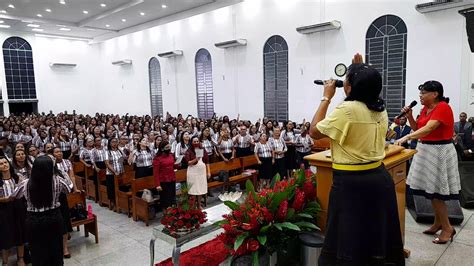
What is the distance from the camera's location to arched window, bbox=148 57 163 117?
65.0 feet

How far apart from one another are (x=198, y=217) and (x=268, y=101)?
37.0 feet

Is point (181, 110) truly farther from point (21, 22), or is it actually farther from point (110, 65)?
point (21, 22)

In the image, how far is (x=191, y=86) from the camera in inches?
693

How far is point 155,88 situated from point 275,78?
29.3 feet

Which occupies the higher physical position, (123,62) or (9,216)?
(123,62)

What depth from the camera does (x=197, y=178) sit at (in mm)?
5742

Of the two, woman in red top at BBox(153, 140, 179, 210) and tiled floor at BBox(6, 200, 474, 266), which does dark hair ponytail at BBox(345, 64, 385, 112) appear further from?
woman in red top at BBox(153, 140, 179, 210)

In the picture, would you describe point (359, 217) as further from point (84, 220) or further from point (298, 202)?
point (84, 220)

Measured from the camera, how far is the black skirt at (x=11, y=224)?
12.9 ft

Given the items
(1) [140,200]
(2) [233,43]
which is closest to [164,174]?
(1) [140,200]

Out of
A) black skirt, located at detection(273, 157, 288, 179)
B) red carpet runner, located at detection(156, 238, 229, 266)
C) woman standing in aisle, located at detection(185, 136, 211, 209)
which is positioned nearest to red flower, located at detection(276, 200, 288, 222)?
red carpet runner, located at detection(156, 238, 229, 266)

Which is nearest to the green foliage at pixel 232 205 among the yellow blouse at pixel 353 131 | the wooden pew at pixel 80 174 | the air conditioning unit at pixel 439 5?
the yellow blouse at pixel 353 131

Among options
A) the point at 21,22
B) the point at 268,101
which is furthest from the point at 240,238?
the point at 21,22

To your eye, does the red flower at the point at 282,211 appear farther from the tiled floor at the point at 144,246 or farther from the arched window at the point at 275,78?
the arched window at the point at 275,78
